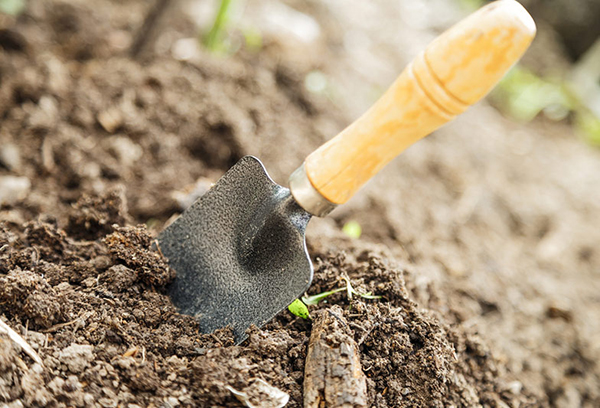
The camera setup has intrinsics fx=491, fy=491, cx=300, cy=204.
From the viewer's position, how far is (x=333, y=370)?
93cm

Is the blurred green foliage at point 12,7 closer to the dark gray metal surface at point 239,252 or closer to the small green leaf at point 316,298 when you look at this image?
the dark gray metal surface at point 239,252

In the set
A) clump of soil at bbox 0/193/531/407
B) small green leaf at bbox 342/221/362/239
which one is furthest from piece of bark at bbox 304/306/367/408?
small green leaf at bbox 342/221/362/239

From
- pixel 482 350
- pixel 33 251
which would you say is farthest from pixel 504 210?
pixel 33 251

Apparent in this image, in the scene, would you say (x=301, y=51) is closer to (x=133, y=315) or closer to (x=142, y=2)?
(x=142, y=2)

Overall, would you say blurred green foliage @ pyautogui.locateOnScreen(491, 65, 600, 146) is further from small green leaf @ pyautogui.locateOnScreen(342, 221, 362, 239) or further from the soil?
small green leaf @ pyautogui.locateOnScreen(342, 221, 362, 239)

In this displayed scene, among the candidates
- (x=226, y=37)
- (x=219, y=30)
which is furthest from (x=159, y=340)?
(x=226, y=37)

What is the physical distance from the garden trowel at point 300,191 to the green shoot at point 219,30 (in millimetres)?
1281

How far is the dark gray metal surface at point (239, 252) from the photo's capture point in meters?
1.07

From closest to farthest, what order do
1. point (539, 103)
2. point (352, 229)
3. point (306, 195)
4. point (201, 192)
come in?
point (306, 195) < point (201, 192) < point (352, 229) < point (539, 103)

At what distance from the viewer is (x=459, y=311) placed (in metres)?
1.43

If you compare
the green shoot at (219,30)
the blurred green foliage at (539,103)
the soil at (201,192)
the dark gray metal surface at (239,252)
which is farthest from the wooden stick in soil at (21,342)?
the blurred green foliage at (539,103)

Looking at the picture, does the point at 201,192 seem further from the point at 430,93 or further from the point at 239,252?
the point at 430,93

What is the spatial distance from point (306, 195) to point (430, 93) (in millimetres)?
329

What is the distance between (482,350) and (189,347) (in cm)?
71
